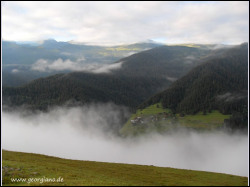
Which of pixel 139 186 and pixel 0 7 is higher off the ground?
pixel 0 7

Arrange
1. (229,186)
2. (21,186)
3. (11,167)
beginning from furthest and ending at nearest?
(229,186) < (11,167) < (21,186)

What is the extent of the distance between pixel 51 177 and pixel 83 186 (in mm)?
11920

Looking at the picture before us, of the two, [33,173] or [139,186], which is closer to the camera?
[139,186]

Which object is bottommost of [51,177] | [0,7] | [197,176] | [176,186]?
[197,176]

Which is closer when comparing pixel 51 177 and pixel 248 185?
pixel 51 177

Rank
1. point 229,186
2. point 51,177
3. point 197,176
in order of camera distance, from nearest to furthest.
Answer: point 51,177 → point 229,186 → point 197,176

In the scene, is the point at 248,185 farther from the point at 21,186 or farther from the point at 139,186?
the point at 21,186

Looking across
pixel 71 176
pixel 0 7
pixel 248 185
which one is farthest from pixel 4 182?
pixel 248 185

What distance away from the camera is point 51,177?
1734 inches

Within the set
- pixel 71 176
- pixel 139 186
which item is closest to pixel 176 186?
pixel 139 186

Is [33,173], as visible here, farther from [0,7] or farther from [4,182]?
[0,7]

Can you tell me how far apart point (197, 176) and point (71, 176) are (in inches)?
1665

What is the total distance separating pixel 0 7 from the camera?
41406 millimetres

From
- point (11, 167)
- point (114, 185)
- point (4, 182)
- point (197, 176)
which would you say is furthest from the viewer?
point (197, 176)
